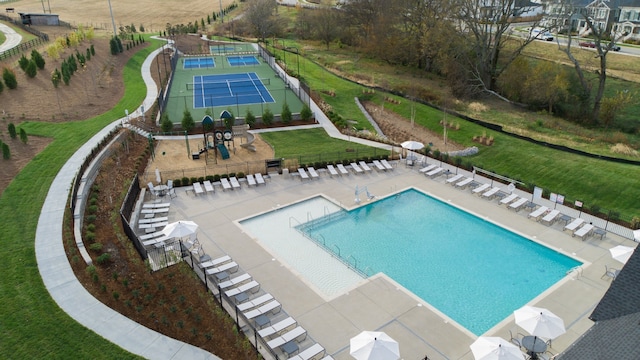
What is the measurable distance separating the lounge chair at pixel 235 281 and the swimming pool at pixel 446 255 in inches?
149

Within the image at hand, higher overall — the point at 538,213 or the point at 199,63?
the point at 199,63

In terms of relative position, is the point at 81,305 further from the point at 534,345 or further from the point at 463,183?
the point at 463,183

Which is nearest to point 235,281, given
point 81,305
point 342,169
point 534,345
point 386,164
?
point 81,305

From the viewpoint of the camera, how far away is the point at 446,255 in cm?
2028

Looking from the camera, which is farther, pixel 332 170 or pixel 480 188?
pixel 332 170

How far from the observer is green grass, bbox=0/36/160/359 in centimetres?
1398

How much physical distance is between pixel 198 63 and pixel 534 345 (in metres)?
56.9

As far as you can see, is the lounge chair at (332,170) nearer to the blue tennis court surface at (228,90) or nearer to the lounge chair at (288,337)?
the lounge chair at (288,337)

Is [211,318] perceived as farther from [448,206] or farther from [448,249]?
[448,206]

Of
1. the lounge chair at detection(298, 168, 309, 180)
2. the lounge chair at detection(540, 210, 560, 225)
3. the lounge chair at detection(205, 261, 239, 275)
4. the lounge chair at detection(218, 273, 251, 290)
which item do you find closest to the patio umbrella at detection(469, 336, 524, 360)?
the lounge chair at detection(218, 273, 251, 290)

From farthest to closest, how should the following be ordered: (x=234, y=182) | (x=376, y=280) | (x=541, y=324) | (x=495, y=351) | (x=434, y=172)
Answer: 1. (x=434, y=172)
2. (x=234, y=182)
3. (x=376, y=280)
4. (x=541, y=324)
5. (x=495, y=351)

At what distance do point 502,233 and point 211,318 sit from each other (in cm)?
1394

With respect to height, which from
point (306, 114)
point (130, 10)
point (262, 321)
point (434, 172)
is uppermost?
point (130, 10)

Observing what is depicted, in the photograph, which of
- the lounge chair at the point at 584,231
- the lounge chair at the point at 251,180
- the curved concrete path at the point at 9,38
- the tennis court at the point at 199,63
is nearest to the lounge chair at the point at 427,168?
the lounge chair at the point at 584,231
